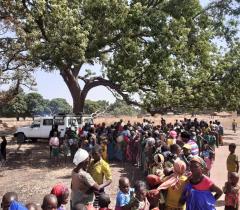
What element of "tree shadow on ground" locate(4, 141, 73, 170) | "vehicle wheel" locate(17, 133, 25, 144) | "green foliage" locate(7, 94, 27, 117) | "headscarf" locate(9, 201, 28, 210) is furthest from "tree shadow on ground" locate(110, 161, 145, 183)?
"green foliage" locate(7, 94, 27, 117)

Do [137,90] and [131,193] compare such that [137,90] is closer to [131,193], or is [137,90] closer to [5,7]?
[5,7]

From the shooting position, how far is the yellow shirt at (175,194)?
20.8 feet

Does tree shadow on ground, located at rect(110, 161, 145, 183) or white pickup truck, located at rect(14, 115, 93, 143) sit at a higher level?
white pickup truck, located at rect(14, 115, 93, 143)

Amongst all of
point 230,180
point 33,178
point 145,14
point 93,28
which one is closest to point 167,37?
point 145,14

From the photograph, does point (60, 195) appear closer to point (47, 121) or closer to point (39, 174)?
point (39, 174)

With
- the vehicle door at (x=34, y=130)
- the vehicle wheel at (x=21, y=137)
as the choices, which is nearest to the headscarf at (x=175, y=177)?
the vehicle door at (x=34, y=130)

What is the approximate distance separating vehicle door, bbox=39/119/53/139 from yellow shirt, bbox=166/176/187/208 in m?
19.0

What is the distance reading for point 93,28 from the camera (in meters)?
21.8

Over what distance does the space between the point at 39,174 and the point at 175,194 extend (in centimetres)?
1137

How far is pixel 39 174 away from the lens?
17.0m

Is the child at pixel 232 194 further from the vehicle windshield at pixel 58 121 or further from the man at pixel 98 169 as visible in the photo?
the vehicle windshield at pixel 58 121

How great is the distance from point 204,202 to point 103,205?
1325 millimetres

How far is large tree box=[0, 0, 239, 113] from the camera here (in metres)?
20.6

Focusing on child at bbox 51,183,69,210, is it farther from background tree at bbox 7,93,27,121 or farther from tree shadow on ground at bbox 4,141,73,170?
background tree at bbox 7,93,27,121
